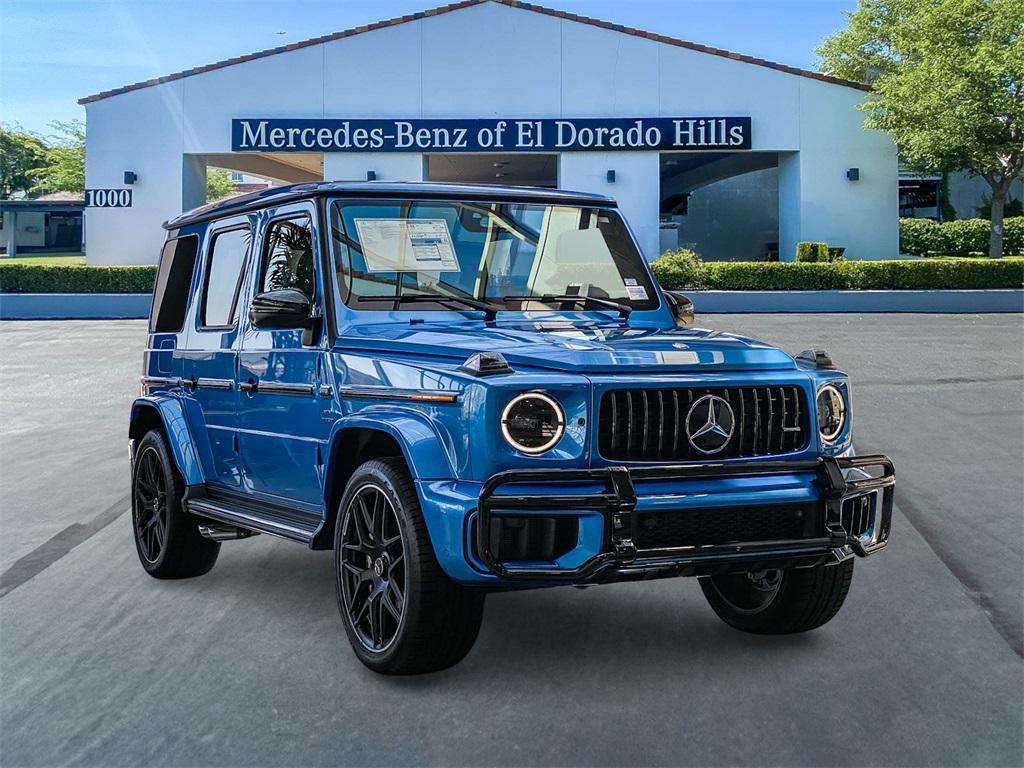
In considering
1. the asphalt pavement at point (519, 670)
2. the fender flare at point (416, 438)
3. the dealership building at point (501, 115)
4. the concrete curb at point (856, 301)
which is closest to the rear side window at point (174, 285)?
the asphalt pavement at point (519, 670)

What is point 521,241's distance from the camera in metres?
6.00

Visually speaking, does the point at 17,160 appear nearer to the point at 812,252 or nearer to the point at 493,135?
the point at 493,135

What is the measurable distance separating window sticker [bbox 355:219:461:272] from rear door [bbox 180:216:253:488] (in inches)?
34.2

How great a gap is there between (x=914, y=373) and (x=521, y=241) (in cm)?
1187

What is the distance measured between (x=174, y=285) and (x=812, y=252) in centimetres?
2786

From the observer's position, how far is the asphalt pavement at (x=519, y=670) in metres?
4.02

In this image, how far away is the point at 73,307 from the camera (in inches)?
1231

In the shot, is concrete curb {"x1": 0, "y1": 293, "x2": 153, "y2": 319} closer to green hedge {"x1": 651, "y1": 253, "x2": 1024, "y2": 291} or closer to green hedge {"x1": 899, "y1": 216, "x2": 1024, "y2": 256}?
green hedge {"x1": 651, "y1": 253, "x2": 1024, "y2": 291}

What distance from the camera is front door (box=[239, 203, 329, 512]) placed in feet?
17.7

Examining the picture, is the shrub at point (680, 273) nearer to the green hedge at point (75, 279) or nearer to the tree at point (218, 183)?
the green hedge at point (75, 279)

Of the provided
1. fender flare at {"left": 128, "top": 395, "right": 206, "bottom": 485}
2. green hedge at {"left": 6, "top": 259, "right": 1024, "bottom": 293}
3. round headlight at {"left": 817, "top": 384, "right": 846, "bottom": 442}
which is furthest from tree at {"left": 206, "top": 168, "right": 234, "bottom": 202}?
round headlight at {"left": 817, "top": 384, "right": 846, "bottom": 442}

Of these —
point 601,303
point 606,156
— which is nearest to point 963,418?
point 601,303

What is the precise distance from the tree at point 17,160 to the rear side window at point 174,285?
83228mm

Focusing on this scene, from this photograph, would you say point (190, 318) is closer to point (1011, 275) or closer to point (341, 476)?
point (341, 476)
